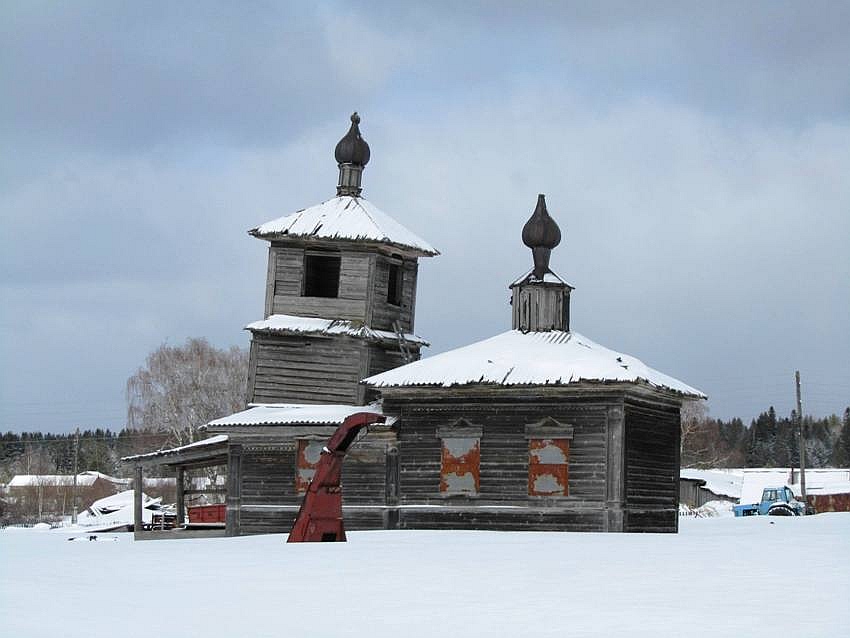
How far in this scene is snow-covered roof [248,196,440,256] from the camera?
3519 cm

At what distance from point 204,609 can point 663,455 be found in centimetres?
2043

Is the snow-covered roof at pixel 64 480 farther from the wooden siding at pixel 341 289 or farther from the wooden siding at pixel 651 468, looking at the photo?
the wooden siding at pixel 651 468

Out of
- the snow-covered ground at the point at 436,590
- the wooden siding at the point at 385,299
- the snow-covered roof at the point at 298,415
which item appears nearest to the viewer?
the snow-covered ground at the point at 436,590

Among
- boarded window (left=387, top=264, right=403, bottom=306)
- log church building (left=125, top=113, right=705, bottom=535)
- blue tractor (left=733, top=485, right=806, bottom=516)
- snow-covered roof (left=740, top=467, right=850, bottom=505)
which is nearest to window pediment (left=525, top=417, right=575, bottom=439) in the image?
log church building (left=125, top=113, right=705, bottom=535)

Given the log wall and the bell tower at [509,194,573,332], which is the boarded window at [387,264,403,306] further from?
the log wall

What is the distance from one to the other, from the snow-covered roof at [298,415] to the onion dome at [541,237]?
216 inches

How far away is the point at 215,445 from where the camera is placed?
33.8m

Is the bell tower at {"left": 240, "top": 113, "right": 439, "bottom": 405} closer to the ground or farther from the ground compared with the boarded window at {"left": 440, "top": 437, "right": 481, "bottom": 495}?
farther from the ground

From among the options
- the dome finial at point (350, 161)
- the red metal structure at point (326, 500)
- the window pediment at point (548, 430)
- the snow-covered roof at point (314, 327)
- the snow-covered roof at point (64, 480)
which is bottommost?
the red metal structure at point (326, 500)

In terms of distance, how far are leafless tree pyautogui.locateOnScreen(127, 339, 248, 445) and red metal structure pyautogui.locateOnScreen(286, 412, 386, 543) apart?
124ft

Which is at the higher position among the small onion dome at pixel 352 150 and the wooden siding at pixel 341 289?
the small onion dome at pixel 352 150

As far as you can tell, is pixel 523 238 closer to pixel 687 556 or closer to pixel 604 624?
pixel 687 556

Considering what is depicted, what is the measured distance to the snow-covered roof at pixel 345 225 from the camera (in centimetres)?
3519

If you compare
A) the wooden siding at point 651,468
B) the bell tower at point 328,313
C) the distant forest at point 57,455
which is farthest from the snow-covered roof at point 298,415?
the distant forest at point 57,455
